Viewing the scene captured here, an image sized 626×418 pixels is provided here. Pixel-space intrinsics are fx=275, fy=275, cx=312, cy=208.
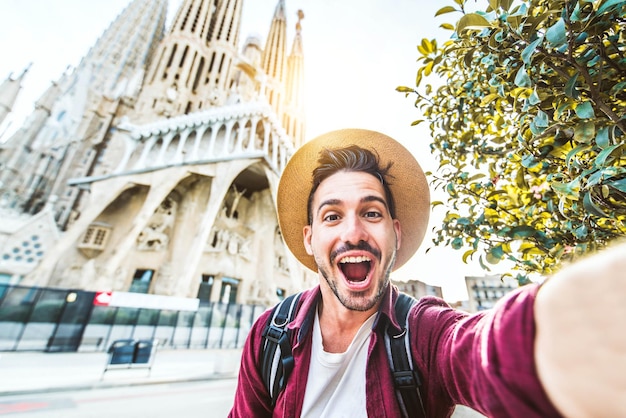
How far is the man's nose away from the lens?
4.80 ft

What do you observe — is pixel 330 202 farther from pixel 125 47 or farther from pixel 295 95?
pixel 125 47

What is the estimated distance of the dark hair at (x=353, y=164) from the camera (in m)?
1.77

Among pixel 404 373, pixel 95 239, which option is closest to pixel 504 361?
pixel 404 373

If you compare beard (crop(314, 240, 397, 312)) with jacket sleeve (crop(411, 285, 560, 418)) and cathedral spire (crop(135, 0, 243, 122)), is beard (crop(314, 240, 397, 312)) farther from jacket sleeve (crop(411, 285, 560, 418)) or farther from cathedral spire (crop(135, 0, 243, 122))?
cathedral spire (crop(135, 0, 243, 122))

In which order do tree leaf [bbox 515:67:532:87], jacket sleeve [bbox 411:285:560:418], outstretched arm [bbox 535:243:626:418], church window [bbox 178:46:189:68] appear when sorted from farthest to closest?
church window [bbox 178:46:189:68]
tree leaf [bbox 515:67:532:87]
jacket sleeve [bbox 411:285:560:418]
outstretched arm [bbox 535:243:626:418]

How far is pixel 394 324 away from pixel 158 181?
74.0 ft

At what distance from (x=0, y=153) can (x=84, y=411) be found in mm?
36541

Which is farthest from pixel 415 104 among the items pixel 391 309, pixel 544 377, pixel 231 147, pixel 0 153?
pixel 0 153

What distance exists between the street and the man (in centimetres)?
536

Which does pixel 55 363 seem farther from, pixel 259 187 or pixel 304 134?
pixel 304 134

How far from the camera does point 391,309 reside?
1.39 meters

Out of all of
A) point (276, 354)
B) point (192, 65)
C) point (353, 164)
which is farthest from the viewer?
point (192, 65)

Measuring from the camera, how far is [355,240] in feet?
4.79

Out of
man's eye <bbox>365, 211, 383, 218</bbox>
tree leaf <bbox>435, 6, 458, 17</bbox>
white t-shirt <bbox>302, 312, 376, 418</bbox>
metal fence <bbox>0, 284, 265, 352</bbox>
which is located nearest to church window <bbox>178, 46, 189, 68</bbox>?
metal fence <bbox>0, 284, 265, 352</bbox>
